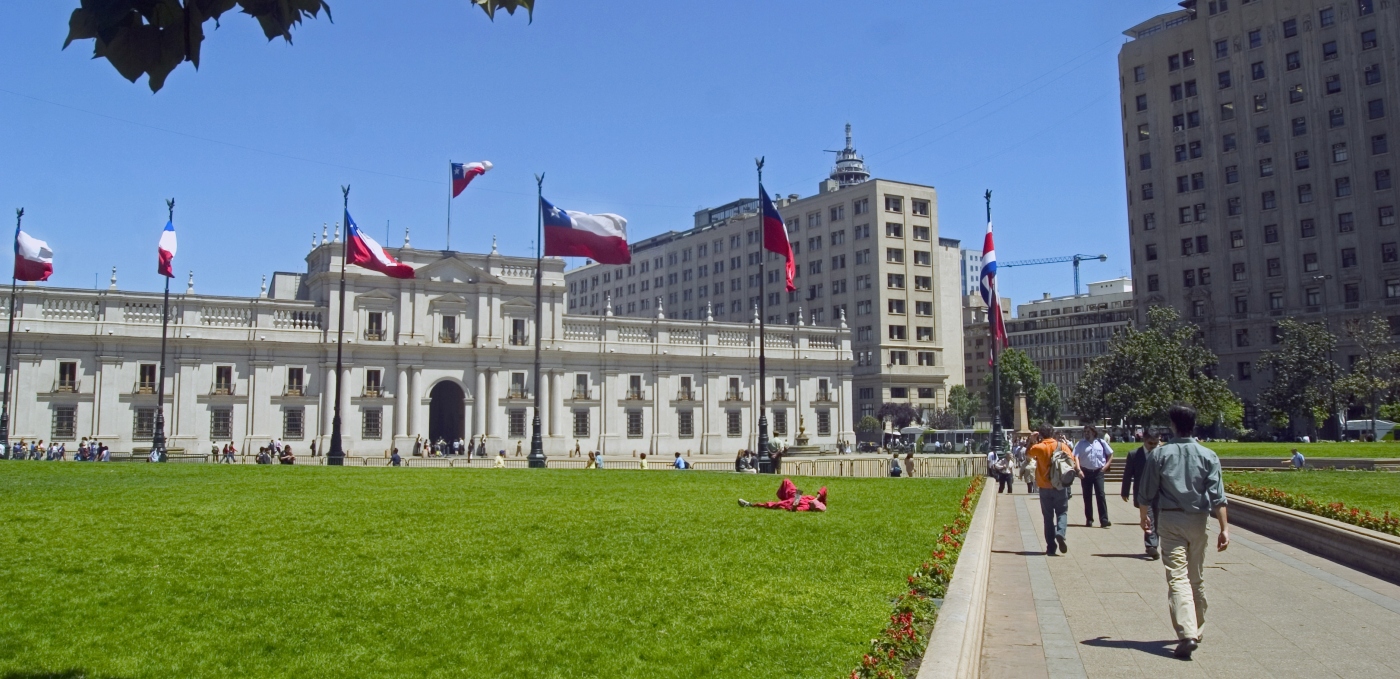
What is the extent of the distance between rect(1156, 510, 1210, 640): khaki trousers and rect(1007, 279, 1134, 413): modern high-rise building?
136021mm

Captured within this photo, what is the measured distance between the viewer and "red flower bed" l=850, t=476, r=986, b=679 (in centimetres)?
686

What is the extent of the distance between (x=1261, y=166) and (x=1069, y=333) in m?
73.7

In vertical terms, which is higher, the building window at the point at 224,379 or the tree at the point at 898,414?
the building window at the point at 224,379

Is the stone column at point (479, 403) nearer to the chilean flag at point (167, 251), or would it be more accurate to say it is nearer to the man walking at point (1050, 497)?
the chilean flag at point (167, 251)

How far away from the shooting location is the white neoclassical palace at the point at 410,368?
51500mm

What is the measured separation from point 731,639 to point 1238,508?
15.1 meters

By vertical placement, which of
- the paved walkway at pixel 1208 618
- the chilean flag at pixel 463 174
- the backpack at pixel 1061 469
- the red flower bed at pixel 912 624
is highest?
the chilean flag at pixel 463 174

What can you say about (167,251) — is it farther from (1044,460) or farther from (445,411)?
(1044,460)

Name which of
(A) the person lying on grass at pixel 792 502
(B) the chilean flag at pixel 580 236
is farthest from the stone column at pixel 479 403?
(A) the person lying on grass at pixel 792 502

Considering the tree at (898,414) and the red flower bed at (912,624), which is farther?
the tree at (898,414)

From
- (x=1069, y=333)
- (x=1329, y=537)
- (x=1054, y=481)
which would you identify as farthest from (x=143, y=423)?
(x=1069, y=333)

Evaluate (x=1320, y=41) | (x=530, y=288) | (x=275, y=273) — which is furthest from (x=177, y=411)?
(x=1320, y=41)

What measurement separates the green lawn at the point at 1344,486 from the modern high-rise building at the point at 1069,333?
112677 mm

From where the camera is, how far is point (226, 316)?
5506 centimetres
